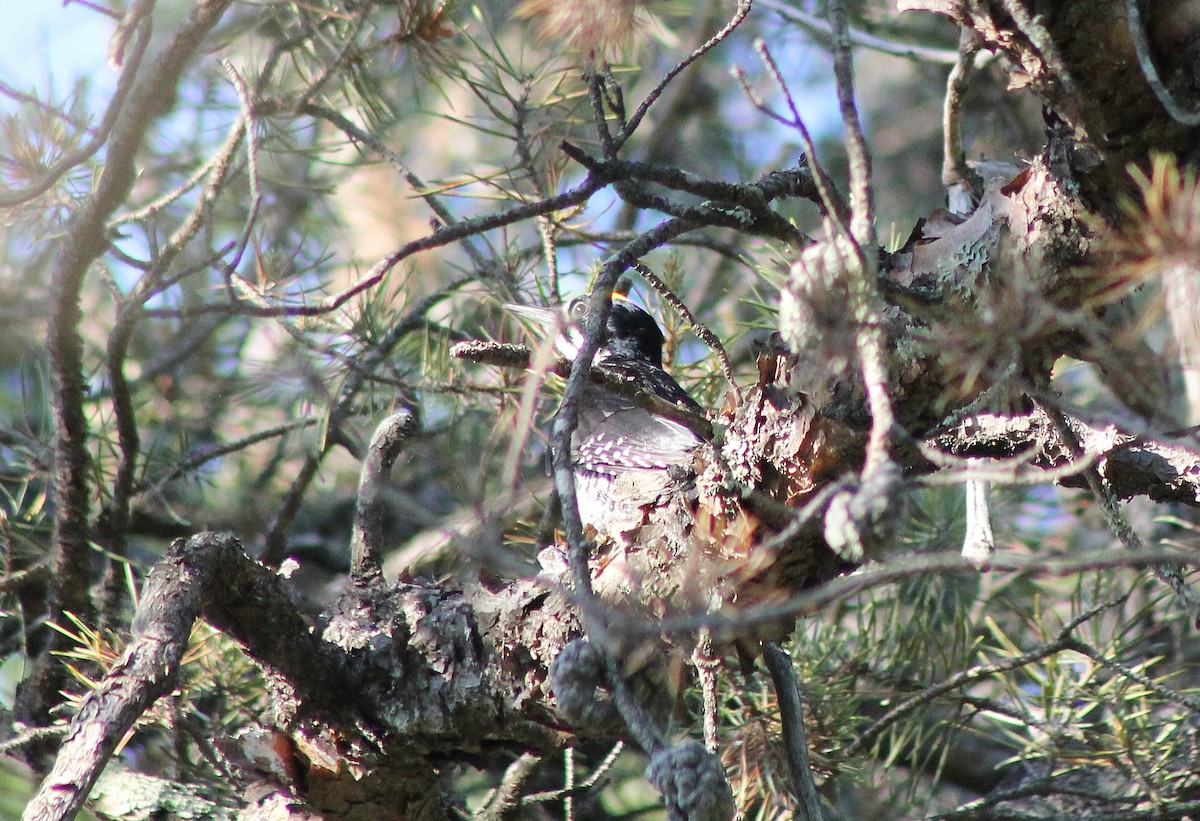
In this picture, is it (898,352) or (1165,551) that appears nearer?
(1165,551)

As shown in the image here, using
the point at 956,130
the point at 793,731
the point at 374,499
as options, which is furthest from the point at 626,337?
the point at 793,731

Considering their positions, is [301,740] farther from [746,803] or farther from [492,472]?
[492,472]

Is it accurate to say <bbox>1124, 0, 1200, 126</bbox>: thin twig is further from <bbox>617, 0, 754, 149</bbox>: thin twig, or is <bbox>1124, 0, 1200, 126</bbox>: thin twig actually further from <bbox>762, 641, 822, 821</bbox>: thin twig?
<bbox>762, 641, 822, 821</bbox>: thin twig

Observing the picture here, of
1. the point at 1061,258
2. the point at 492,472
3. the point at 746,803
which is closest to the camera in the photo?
the point at 1061,258

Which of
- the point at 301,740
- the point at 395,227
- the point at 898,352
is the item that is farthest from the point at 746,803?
the point at 395,227

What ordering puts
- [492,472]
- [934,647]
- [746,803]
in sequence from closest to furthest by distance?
[746,803] < [934,647] < [492,472]

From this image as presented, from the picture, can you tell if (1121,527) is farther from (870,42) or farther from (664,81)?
(870,42)

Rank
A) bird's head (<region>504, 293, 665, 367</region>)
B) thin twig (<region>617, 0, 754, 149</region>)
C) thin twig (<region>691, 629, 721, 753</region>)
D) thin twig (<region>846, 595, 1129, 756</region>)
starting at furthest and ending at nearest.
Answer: bird's head (<region>504, 293, 665, 367</region>) < thin twig (<region>846, 595, 1129, 756</region>) < thin twig (<region>691, 629, 721, 753</region>) < thin twig (<region>617, 0, 754, 149</region>)

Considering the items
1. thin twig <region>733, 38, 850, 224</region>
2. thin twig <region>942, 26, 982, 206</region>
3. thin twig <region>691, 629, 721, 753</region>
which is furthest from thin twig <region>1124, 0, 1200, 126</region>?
thin twig <region>691, 629, 721, 753</region>

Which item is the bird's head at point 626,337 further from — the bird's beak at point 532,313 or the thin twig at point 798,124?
the thin twig at point 798,124

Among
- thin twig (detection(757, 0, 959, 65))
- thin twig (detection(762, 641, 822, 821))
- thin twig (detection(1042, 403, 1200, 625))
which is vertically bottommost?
thin twig (detection(762, 641, 822, 821))

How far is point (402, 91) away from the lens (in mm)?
4168

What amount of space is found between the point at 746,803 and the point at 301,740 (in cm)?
87

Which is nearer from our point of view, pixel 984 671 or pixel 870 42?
pixel 984 671
